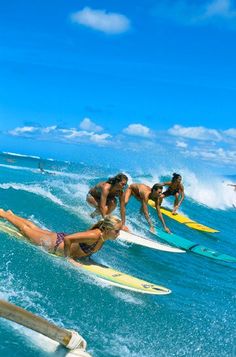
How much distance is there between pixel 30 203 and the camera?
1202 cm

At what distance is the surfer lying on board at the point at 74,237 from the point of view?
19.2ft

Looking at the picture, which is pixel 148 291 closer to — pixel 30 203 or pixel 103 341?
pixel 103 341

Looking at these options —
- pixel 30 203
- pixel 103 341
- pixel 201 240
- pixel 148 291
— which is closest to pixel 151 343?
pixel 103 341

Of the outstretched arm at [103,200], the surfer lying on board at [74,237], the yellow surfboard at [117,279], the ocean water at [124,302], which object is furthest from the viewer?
the outstretched arm at [103,200]

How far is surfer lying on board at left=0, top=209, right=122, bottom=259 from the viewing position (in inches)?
231

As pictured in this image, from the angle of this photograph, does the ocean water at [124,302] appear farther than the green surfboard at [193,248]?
No

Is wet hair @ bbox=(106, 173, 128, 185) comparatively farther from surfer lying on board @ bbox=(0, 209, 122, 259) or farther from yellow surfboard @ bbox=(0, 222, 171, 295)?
yellow surfboard @ bbox=(0, 222, 171, 295)

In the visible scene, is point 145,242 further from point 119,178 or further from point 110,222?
point 110,222

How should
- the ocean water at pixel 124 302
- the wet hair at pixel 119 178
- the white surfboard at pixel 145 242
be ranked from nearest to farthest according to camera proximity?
the ocean water at pixel 124 302 → the wet hair at pixel 119 178 → the white surfboard at pixel 145 242

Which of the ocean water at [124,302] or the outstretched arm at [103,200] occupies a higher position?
the outstretched arm at [103,200]

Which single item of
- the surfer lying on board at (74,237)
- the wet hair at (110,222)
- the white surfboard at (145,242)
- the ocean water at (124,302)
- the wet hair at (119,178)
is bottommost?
the ocean water at (124,302)

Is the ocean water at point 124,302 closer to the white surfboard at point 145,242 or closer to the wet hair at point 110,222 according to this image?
the white surfboard at point 145,242

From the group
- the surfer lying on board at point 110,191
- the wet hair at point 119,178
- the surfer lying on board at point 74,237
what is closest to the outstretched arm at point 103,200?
the surfer lying on board at point 110,191

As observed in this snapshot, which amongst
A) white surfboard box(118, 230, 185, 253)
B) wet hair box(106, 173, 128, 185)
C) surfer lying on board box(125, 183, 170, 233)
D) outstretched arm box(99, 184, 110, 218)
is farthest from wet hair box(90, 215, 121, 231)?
surfer lying on board box(125, 183, 170, 233)
